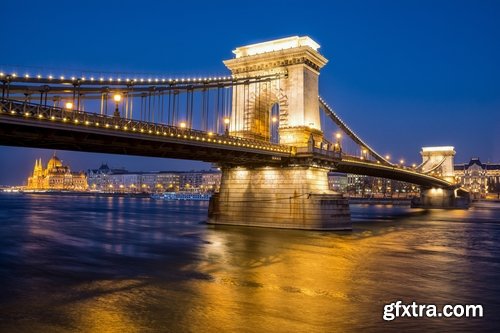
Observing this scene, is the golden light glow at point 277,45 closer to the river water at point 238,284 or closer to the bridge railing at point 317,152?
the bridge railing at point 317,152

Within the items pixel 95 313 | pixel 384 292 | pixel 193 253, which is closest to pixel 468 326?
pixel 384 292

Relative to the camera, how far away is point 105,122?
28.4 metres

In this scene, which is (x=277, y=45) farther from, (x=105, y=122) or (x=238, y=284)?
(x=238, y=284)

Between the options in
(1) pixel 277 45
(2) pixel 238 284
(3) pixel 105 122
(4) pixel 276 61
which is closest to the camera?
(2) pixel 238 284

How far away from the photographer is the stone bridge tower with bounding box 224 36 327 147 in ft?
155

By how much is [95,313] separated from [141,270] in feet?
27.2

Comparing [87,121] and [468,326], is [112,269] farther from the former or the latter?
[468,326]

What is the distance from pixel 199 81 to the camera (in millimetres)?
40250

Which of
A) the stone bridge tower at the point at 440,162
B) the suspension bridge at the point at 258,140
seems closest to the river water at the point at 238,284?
the suspension bridge at the point at 258,140

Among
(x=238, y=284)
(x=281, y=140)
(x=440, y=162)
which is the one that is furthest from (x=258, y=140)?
(x=440, y=162)

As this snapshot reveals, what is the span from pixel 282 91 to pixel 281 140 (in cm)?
502

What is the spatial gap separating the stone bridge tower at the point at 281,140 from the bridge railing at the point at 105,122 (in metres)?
6.17

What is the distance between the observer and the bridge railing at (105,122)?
24.0 m

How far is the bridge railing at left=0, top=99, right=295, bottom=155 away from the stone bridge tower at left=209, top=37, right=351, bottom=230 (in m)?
6.17
